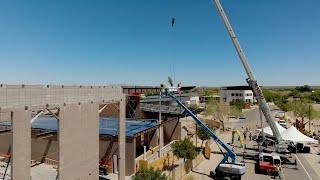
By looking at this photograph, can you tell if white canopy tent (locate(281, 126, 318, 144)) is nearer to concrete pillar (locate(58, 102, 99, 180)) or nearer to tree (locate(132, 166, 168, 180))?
tree (locate(132, 166, 168, 180))

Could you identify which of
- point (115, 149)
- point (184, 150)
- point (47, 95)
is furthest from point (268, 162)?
point (47, 95)

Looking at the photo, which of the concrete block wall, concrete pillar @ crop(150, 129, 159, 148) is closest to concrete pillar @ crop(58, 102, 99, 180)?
the concrete block wall

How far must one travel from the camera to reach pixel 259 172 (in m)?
28.3

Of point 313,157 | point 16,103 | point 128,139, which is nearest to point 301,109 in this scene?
point 313,157

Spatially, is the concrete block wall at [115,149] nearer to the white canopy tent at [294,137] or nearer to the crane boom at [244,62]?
the crane boom at [244,62]

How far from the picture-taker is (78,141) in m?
16.0

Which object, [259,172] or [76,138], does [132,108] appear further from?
[76,138]

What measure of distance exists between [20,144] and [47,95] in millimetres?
2994

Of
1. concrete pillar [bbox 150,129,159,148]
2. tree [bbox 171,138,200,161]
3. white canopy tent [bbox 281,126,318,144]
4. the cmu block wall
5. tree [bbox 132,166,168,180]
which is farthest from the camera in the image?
concrete pillar [bbox 150,129,159,148]

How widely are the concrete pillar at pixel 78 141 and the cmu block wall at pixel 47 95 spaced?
0.48m

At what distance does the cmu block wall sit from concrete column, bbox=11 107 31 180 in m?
0.49

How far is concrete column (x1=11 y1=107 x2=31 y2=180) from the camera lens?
37.7ft

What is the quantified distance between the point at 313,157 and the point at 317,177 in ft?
27.8

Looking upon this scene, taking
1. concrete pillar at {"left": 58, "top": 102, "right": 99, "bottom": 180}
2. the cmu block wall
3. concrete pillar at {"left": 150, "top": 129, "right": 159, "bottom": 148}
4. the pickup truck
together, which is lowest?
the pickup truck
